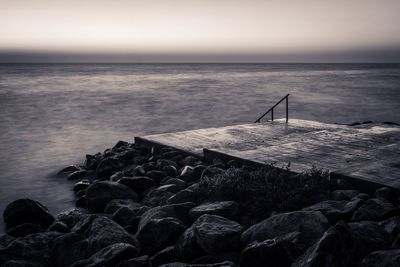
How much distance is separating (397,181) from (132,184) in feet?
15.4

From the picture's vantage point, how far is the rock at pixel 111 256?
4.99 meters

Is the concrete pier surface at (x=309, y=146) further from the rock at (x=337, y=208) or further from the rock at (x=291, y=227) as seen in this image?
the rock at (x=291, y=227)

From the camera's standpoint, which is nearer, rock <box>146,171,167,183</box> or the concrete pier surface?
the concrete pier surface

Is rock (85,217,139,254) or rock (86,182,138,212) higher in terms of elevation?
rock (85,217,139,254)

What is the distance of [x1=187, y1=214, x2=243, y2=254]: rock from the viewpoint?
16.5 ft

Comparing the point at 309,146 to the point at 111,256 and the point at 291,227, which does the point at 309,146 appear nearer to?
the point at 291,227

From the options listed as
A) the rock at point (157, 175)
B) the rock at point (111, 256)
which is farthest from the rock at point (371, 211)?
the rock at point (157, 175)

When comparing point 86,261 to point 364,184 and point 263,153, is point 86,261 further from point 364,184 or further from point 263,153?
point 263,153

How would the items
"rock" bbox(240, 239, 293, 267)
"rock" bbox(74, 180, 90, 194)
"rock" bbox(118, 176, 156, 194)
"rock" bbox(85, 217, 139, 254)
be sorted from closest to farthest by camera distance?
1. "rock" bbox(240, 239, 293, 267)
2. "rock" bbox(85, 217, 139, 254)
3. "rock" bbox(118, 176, 156, 194)
4. "rock" bbox(74, 180, 90, 194)

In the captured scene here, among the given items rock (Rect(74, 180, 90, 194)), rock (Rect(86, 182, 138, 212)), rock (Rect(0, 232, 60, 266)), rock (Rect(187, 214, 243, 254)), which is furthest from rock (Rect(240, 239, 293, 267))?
rock (Rect(74, 180, 90, 194))

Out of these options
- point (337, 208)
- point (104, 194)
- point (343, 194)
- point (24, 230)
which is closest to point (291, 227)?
point (337, 208)

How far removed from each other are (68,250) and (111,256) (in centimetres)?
98

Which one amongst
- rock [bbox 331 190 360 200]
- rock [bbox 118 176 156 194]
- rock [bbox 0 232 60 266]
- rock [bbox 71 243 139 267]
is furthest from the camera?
rock [bbox 118 176 156 194]

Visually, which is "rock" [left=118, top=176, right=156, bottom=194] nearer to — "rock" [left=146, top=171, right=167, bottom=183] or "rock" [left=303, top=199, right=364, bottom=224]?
"rock" [left=146, top=171, right=167, bottom=183]
